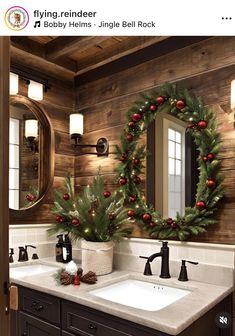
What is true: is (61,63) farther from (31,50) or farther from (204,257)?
(204,257)

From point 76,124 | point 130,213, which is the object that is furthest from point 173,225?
point 76,124

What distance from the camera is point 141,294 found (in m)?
1.67

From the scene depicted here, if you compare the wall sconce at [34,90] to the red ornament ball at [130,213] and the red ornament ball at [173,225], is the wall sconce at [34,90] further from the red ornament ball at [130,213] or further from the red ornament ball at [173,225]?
the red ornament ball at [173,225]

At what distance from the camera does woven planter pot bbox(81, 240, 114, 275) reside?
5.89 ft

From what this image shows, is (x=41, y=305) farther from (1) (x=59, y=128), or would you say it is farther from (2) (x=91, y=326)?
(1) (x=59, y=128)

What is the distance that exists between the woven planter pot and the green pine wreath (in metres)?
0.29

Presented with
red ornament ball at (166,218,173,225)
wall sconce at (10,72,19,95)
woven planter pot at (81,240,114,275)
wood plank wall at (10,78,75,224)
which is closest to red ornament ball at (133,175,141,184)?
red ornament ball at (166,218,173,225)

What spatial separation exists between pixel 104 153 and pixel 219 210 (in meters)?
0.94

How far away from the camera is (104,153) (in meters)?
2.26

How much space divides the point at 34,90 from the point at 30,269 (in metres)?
1.28

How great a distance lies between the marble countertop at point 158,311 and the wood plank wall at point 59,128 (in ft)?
1.92
